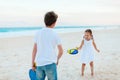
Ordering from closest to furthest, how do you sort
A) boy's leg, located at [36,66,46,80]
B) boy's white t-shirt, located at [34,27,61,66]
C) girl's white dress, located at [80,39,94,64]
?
boy's white t-shirt, located at [34,27,61,66] < boy's leg, located at [36,66,46,80] < girl's white dress, located at [80,39,94,64]

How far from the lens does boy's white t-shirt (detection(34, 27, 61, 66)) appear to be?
3883mm

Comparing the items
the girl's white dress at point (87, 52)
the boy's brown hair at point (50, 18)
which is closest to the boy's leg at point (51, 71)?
the boy's brown hair at point (50, 18)

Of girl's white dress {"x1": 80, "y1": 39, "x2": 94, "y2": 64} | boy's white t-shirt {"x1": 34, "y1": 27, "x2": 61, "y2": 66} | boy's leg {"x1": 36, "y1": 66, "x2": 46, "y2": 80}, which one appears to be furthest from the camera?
girl's white dress {"x1": 80, "y1": 39, "x2": 94, "y2": 64}

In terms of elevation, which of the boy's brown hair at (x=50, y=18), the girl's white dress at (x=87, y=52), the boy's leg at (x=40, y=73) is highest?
the boy's brown hair at (x=50, y=18)

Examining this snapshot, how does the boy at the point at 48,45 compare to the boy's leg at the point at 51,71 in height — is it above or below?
above

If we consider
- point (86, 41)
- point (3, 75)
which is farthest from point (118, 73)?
point (3, 75)

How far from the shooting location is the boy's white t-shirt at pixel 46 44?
3.88 m

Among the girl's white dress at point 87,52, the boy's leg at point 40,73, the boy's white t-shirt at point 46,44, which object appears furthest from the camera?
the girl's white dress at point 87,52

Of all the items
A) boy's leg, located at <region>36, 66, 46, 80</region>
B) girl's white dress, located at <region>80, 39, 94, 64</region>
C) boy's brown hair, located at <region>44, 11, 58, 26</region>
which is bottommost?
boy's leg, located at <region>36, 66, 46, 80</region>

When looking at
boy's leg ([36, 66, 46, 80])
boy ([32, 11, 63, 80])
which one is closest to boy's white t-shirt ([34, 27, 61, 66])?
boy ([32, 11, 63, 80])

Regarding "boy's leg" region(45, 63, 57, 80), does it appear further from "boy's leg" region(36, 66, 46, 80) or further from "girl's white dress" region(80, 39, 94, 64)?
"girl's white dress" region(80, 39, 94, 64)

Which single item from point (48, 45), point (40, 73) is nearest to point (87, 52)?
point (40, 73)

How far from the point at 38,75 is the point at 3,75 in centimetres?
268

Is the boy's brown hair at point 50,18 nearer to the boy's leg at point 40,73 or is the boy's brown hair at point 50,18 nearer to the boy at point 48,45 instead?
the boy at point 48,45
